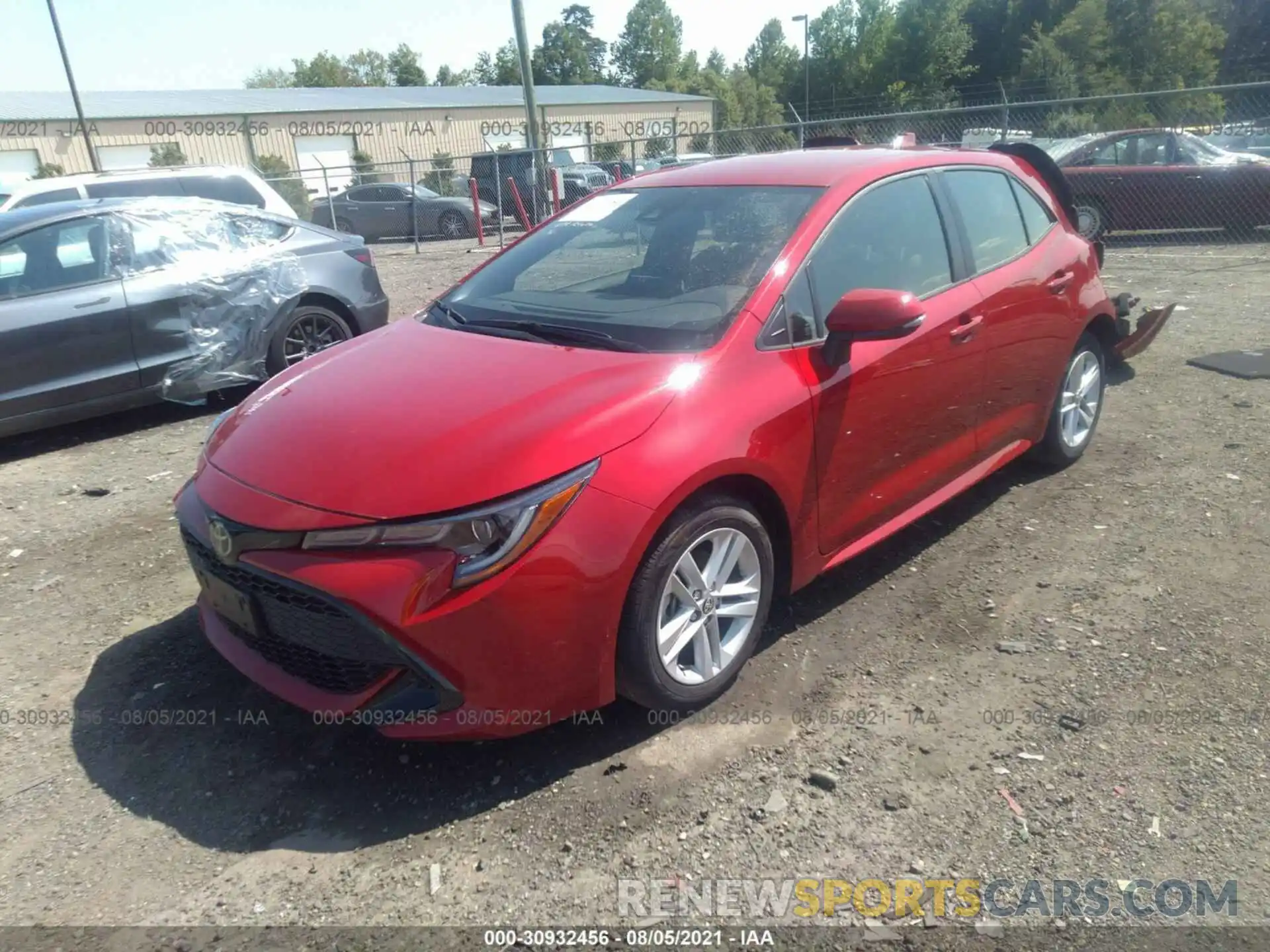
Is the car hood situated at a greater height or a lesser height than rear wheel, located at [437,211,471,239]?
greater

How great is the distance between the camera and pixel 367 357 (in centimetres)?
349

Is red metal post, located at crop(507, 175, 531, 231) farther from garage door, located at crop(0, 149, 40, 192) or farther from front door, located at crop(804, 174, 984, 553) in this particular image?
garage door, located at crop(0, 149, 40, 192)

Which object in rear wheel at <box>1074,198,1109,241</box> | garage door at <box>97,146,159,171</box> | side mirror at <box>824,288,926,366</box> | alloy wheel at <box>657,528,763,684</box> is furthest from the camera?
garage door at <box>97,146,159,171</box>

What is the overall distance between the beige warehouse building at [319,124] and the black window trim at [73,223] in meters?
26.2

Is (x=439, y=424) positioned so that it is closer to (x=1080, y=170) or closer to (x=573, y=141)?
(x=1080, y=170)

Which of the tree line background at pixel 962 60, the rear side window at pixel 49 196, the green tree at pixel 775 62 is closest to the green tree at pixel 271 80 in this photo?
the tree line background at pixel 962 60

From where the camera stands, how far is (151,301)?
624cm

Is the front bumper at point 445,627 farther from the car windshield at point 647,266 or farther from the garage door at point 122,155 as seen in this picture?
the garage door at point 122,155

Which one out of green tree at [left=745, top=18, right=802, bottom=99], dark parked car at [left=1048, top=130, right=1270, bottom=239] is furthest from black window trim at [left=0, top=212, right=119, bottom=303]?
green tree at [left=745, top=18, right=802, bottom=99]

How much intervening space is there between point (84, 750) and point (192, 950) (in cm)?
110

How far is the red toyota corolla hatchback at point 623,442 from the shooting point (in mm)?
2557

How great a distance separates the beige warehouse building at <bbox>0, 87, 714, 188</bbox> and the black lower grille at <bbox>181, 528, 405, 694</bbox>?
2997 centimetres

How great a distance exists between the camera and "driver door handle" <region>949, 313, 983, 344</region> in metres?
3.79

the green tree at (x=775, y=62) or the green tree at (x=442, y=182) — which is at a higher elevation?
the green tree at (x=775, y=62)
